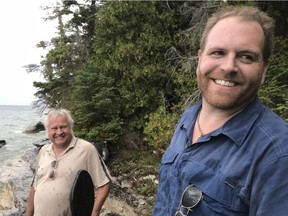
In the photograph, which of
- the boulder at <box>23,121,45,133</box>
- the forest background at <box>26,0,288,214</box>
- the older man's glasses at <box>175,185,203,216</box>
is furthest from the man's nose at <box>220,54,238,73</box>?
the boulder at <box>23,121,45,133</box>

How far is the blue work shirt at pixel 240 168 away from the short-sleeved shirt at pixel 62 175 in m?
2.05

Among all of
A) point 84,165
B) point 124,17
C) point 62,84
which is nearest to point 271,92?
point 84,165

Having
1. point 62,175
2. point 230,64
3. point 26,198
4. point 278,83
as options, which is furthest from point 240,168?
point 26,198

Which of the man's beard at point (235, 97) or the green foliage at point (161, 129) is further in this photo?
the green foliage at point (161, 129)

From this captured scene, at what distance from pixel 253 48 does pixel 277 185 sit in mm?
640

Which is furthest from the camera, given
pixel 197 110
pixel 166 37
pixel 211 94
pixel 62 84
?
pixel 62 84

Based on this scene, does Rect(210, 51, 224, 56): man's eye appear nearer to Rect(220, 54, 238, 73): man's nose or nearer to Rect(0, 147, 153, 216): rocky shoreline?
Rect(220, 54, 238, 73): man's nose

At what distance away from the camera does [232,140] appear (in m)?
1.39

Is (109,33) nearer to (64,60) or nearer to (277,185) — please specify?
(64,60)

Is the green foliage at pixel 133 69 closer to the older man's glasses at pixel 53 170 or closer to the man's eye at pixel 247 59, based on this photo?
the older man's glasses at pixel 53 170

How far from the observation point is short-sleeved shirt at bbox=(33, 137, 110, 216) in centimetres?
339

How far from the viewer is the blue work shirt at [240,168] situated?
3.91 ft

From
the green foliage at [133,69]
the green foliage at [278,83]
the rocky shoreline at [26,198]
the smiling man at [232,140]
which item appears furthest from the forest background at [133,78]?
the smiling man at [232,140]

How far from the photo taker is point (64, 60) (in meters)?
16.7
